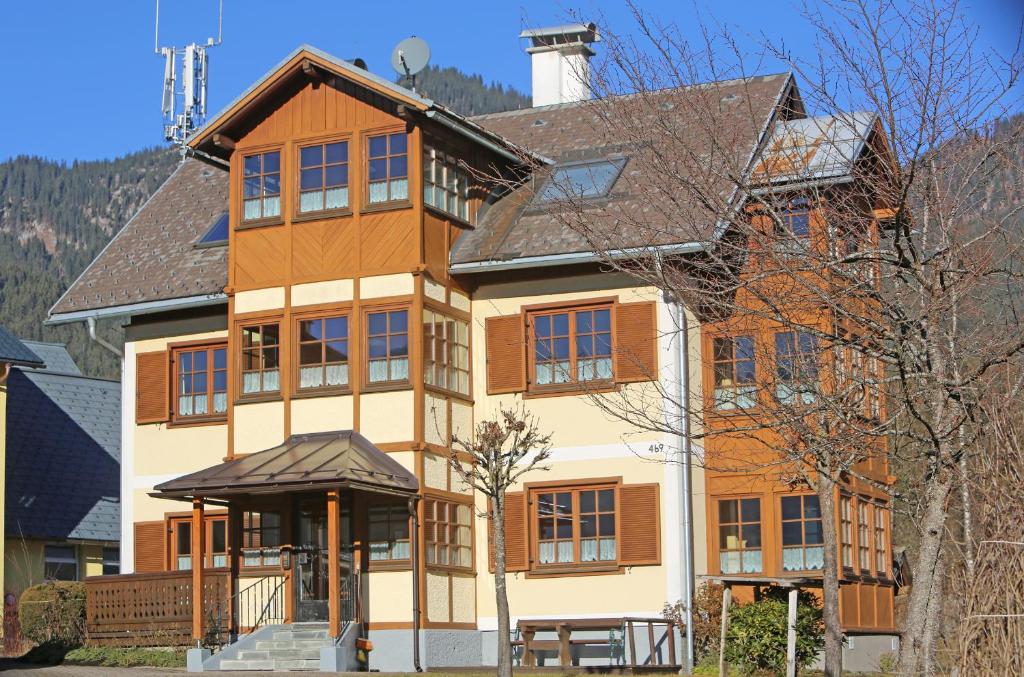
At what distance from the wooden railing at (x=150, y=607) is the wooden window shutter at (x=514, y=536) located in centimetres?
422

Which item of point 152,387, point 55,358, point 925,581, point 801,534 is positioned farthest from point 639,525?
point 55,358

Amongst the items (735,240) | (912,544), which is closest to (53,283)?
(912,544)

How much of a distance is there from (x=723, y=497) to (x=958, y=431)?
537 inches

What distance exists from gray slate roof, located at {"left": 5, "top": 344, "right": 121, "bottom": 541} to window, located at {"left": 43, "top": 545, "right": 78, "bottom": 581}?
49cm

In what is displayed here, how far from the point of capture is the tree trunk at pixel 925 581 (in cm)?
1110

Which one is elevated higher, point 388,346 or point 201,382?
point 388,346

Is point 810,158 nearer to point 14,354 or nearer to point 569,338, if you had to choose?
point 569,338

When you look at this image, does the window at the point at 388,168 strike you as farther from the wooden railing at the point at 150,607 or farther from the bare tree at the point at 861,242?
the bare tree at the point at 861,242

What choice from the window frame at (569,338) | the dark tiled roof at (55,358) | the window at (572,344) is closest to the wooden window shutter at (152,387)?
the window frame at (569,338)

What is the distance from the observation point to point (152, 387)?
28.6 metres

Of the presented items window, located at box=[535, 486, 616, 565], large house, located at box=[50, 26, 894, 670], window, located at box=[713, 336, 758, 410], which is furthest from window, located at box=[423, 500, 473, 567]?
window, located at box=[713, 336, 758, 410]

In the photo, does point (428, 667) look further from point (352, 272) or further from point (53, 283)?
point (53, 283)

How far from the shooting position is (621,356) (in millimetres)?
24578

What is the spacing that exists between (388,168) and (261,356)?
148 inches
